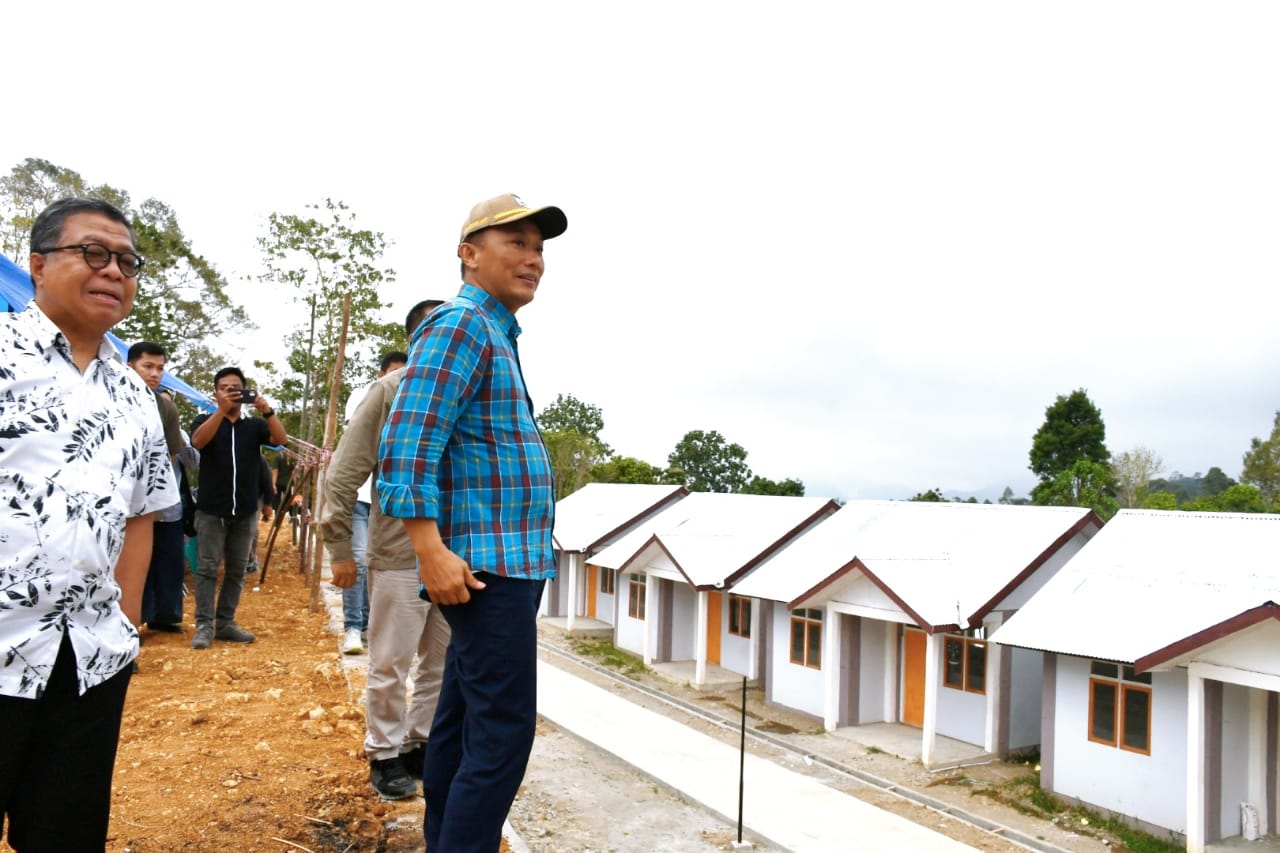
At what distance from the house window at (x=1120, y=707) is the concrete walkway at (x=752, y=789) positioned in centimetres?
388

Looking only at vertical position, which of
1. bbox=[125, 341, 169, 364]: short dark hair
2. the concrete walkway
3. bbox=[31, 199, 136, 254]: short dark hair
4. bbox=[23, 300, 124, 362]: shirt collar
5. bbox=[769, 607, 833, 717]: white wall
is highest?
bbox=[125, 341, 169, 364]: short dark hair

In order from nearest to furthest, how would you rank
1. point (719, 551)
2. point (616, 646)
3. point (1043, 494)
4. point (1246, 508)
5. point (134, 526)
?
point (134, 526) → point (719, 551) → point (616, 646) → point (1246, 508) → point (1043, 494)

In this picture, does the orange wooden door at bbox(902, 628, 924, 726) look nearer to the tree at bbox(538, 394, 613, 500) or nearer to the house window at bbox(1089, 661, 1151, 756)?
the house window at bbox(1089, 661, 1151, 756)

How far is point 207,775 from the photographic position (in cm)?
383

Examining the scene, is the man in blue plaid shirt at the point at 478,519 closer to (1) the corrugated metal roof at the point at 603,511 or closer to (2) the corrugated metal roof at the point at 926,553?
(2) the corrugated metal roof at the point at 926,553

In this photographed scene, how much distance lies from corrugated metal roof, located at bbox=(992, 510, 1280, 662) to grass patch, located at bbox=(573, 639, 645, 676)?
28.8 feet

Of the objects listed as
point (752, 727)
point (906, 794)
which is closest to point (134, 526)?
point (906, 794)

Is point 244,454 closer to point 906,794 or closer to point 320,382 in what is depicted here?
point 906,794

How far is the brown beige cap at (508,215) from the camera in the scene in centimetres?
246

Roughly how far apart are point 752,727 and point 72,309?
1296cm

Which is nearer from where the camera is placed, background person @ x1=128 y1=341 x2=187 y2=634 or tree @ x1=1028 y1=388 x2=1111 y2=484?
background person @ x1=128 y1=341 x2=187 y2=634

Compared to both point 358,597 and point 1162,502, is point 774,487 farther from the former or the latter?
point 358,597

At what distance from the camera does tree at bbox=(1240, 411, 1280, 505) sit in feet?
157

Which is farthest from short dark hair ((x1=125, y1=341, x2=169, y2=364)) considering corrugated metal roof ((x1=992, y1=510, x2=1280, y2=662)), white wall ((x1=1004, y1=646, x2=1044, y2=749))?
white wall ((x1=1004, y1=646, x2=1044, y2=749))
